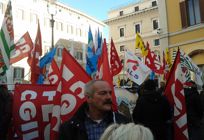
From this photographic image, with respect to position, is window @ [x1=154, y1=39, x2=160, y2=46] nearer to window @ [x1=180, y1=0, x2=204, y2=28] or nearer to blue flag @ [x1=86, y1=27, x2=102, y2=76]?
window @ [x1=180, y1=0, x2=204, y2=28]

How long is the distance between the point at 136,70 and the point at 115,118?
652cm

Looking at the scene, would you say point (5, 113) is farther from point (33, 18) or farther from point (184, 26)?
point (33, 18)

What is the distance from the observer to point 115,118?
302cm

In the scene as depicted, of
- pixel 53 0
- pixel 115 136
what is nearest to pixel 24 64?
pixel 53 0

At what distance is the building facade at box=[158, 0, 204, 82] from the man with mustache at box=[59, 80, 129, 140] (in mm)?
13878

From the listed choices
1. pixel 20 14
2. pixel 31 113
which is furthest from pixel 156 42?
pixel 31 113

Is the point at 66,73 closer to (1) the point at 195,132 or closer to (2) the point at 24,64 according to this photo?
(1) the point at 195,132

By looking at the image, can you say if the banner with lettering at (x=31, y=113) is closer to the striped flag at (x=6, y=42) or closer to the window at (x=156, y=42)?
the striped flag at (x=6, y=42)

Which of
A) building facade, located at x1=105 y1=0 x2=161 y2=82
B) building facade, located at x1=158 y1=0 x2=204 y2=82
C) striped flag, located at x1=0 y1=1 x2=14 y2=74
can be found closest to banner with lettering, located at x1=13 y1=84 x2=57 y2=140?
striped flag, located at x1=0 y1=1 x2=14 y2=74

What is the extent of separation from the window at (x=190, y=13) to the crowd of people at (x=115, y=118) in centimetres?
1003

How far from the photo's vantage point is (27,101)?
458cm

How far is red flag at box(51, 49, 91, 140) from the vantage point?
4.15 m

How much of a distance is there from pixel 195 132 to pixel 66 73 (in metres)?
3.82

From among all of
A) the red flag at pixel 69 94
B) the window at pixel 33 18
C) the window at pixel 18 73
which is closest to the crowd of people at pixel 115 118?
the red flag at pixel 69 94
